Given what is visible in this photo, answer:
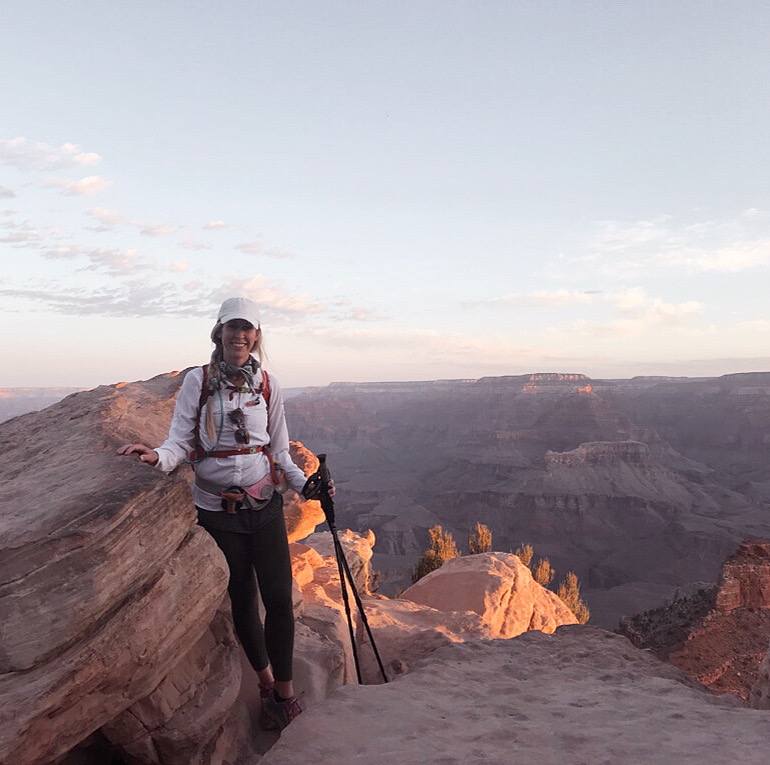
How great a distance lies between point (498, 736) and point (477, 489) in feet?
217

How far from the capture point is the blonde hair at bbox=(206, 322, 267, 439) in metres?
3.29

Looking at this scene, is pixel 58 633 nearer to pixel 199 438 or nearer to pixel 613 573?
pixel 199 438

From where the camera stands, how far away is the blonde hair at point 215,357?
10.8 feet

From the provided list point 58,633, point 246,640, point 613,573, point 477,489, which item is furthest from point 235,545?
point 477,489

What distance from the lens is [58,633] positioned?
262cm

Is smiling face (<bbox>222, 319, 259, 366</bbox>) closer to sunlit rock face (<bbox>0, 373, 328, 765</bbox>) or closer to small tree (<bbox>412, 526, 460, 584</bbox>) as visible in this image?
sunlit rock face (<bbox>0, 373, 328, 765</bbox>)

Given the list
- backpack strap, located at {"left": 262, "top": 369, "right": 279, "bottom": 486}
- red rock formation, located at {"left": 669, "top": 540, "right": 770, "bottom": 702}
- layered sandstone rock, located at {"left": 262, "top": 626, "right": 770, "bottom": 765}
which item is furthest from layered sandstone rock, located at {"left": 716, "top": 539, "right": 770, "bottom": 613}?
backpack strap, located at {"left": 262, "top": 369, "right": 279, "bottom": 486}

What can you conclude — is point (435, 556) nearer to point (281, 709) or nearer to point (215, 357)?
point (281, 709)

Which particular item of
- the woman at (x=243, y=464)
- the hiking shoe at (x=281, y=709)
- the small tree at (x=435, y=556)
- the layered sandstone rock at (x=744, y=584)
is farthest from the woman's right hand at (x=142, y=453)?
the layered sandstone rock at (x=744, y=584)

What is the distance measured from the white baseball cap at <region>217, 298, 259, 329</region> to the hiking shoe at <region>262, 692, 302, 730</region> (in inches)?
106

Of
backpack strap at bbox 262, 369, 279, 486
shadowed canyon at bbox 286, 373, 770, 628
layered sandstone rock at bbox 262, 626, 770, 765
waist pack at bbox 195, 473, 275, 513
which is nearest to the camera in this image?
layered sandstone rock at bbox 262, 626, 770, 765

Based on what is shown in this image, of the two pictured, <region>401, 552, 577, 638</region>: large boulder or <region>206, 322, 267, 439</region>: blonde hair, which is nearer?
<region>206, 322, 267, 439</region>: blonde hair

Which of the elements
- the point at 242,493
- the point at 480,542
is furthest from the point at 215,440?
the point at 480,542

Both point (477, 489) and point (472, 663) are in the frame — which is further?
point (477, 489)
